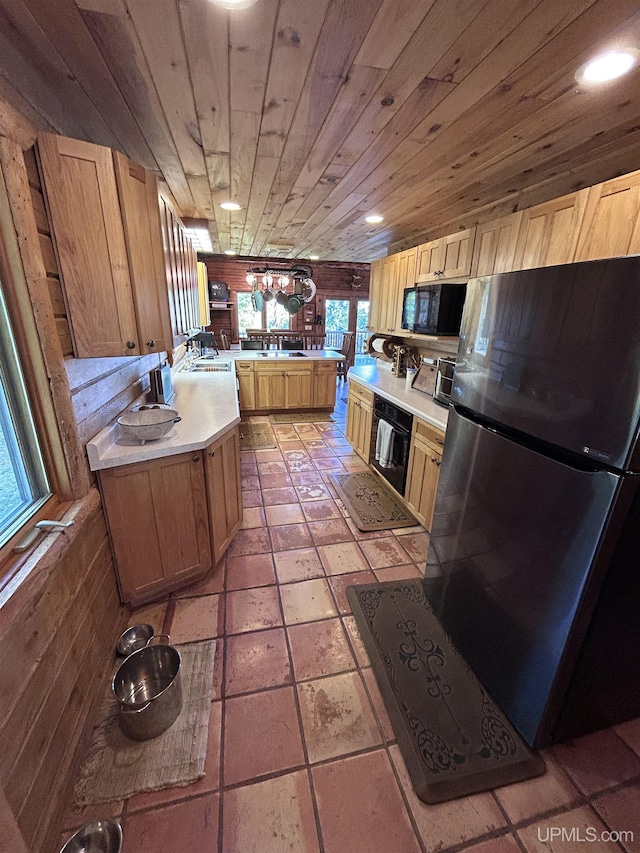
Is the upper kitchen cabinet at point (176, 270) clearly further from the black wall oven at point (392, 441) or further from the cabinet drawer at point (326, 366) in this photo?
the cabinet drawer at point (326, 366)

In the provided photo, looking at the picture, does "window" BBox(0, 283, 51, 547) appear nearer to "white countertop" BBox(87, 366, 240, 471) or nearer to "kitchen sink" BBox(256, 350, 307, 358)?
"white countertop" BBox(87, 366, 240, 471)

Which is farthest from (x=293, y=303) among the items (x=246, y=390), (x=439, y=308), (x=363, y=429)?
(x=439, y=308)

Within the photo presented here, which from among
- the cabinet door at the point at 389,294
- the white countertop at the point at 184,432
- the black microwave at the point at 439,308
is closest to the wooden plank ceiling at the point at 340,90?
the black microwave at the point at 439,308

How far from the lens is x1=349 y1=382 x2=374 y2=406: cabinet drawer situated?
3516 millimetres

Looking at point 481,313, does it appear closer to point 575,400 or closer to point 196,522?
point 575,400

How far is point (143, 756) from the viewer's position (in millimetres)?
1281

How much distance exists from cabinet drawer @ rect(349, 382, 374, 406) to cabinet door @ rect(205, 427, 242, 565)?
160cm

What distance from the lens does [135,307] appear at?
1585 millimetres

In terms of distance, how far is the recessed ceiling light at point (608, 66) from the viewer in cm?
110

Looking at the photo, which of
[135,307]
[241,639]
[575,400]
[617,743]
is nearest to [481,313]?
[575,400]

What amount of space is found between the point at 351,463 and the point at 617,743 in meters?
2.80

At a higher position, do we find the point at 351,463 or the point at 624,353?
the point at 624,353

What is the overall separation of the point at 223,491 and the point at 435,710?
62.0 inches

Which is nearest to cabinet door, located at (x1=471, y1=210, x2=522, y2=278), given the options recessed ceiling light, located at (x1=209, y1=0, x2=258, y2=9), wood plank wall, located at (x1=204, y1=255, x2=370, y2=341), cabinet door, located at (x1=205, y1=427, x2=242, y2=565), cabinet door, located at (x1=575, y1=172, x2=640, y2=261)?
cabinet door, located at (x1=575, y1=172, x2=640, y2=261)
